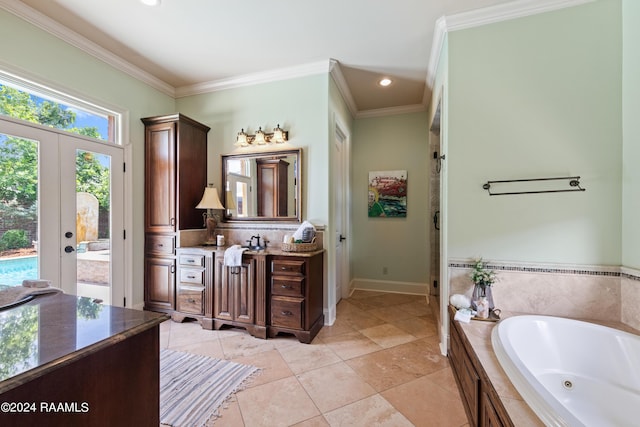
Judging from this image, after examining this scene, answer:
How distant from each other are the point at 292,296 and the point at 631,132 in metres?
2.92

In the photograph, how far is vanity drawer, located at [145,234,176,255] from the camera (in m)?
3.08

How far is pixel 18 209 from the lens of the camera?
2150 millimetres

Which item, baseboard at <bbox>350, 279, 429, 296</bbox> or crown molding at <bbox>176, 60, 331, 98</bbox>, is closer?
crown molding at <bbox>176, 60, 331, 98</bbox>

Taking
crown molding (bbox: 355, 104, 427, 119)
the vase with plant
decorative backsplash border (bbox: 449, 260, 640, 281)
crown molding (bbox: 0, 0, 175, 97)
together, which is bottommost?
the vase with plant

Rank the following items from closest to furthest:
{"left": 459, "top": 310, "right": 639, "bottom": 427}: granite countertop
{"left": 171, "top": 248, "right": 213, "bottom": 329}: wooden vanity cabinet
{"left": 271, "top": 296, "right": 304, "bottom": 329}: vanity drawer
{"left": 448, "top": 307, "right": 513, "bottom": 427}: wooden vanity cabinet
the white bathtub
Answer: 1. {"left": 459, "top": 310, "right": 639, "bottom": 427}: granite countertop
2. {"left": 448, "top": 307, "right": 513, "bottom": 427}: wooden vanity cabinet
3. the white bathtub
4. {"left": 271, "top": 296, "right": 304, "bottom": 329}: vanity drawer
5. {"left": 171, "top": 248, "right": 213, "bottom": 329}: wooden vanity cabinet

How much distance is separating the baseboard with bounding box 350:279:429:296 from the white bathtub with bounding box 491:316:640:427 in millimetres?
2228

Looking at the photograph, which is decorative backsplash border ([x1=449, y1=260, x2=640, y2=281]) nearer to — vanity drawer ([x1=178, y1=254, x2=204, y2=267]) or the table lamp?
vanity drawer ([x1=178, y1=254, x2=204, y2=267])

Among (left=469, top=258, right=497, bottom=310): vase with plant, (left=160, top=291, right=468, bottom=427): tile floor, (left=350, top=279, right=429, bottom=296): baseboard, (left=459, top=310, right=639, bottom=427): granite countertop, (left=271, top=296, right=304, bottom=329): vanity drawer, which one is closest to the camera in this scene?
(left=459, top=310, right=639, bottom=427): granite countertop

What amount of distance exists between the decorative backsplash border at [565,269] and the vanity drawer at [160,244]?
10.1ft

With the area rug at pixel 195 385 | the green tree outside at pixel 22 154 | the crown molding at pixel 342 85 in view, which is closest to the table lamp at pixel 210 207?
the green tree outside at pixel 22 154

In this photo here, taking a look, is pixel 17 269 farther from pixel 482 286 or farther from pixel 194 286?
pixel 482 286

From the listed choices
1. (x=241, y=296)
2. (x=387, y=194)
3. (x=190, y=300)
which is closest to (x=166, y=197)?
(x=190, y=300)

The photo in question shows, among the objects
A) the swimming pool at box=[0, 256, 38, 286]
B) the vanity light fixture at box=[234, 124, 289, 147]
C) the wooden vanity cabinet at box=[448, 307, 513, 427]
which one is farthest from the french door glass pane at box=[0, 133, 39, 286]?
the wooden vanity cabinet at box=[448, 307, 513, 427]

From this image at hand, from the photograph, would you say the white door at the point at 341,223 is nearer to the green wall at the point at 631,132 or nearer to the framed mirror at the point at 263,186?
the framed mirror at the point at 263,186
